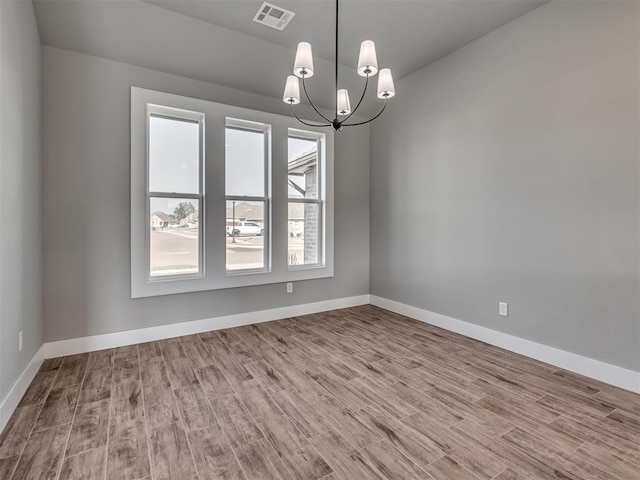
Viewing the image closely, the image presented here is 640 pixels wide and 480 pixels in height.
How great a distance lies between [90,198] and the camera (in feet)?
10.1

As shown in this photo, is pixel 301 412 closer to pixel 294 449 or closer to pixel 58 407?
pixel 294 449

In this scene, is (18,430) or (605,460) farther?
(18,430)

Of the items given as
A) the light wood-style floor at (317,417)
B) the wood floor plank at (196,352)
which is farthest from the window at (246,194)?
the light wood-style floor at (317,417)

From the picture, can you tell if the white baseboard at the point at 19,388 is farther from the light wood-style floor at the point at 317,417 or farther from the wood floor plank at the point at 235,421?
the wood floor plank at the point at 235,421

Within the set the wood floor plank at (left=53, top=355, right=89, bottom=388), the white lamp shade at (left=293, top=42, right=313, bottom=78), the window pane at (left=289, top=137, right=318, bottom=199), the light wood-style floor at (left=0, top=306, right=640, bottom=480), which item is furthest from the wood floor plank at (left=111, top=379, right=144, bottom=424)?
the window pane at (left=289, top=137, right=318, bottom=199)

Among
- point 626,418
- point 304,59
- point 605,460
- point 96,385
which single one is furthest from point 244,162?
point 626,418

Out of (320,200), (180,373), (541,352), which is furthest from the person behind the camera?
(320,200)

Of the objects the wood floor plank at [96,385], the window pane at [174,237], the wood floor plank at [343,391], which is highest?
the window pane at [174,237]

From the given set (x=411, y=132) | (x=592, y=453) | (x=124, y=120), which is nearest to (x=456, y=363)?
(x=592, y=453)

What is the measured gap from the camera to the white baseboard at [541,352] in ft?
7.84

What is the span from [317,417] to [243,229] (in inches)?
98.6

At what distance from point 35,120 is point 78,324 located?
6.14ft

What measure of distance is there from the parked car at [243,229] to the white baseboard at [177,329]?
3.29ft

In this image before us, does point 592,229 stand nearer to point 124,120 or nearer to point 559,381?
point 559,381
